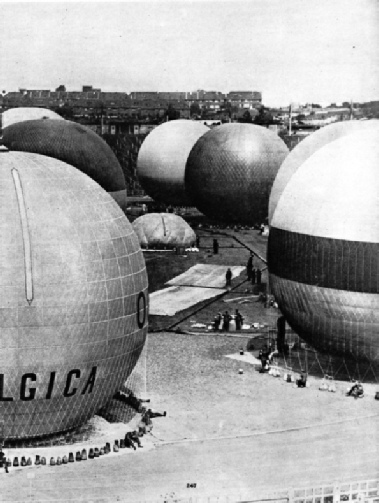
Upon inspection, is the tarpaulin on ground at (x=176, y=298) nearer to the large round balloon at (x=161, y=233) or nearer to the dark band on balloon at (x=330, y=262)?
the dark band on balloon at (x=330, y=262)

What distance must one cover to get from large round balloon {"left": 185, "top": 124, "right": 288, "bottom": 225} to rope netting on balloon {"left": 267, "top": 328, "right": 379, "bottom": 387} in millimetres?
34965

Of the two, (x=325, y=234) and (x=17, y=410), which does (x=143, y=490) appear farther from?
(x=325, y=234)

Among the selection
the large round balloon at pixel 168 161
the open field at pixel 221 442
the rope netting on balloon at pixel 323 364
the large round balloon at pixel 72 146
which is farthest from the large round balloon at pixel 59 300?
the large round balloon at pixel 168 161

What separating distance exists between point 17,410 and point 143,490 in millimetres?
4857

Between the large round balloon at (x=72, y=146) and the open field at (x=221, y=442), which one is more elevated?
the large round balloon at (x=72, y=146)

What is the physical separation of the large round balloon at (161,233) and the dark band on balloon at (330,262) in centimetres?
3158

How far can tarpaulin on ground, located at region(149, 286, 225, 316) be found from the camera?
53312 mm

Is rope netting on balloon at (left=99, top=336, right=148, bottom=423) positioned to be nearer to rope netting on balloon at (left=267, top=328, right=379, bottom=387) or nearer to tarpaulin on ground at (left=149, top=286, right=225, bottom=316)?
rope netting on balloon at (left=267, top=328, right=379, bottom=387)

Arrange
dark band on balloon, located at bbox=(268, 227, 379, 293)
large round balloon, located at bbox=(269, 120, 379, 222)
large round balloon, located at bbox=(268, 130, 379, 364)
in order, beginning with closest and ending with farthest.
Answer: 1. dark band on balloon, located at bbox=(268, 227, 379, 293)
2. large round balloon, located at bbox=(268, 130, 379, 364)
3. large round balloon, located at bbox=(269, 120, 379, 222)

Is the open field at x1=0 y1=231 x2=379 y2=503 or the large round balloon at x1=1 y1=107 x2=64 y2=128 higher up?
the large round balloon at x1=1 y1=107 x2=64 y2=128

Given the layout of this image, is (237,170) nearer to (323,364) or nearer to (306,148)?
(306,148)

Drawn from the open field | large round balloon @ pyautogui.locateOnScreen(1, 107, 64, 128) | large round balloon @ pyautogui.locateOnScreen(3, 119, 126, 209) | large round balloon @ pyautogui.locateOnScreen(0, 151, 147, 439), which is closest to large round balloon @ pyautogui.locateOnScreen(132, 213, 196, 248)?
large round balloon @ pyautogui.locateOnScreen(3, 119, 126, 209)

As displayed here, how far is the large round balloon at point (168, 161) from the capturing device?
3575 inches

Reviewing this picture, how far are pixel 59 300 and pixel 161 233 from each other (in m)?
41.8
